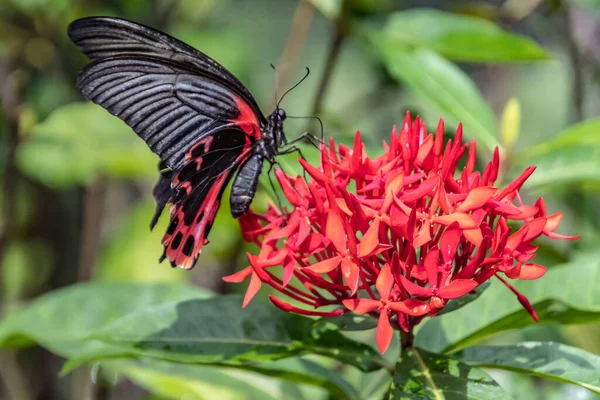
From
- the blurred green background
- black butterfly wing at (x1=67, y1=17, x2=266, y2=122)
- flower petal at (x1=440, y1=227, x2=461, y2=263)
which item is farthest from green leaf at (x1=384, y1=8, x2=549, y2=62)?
flower petal at (x1=440, y1=227, x2=461, y2=263)

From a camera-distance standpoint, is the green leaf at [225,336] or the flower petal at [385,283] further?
the green leaf at [225,336]

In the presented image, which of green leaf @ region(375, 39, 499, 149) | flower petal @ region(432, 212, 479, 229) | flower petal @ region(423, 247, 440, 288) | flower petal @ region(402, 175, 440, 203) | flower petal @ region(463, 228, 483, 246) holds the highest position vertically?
green leaf @ region(375, 39, 499, 149)

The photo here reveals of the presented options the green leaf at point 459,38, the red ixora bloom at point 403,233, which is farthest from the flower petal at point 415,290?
the green leaf at point 459,38

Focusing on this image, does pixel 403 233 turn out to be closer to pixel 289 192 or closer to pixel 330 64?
pixel 289 192

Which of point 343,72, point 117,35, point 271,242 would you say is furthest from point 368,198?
point 343,72

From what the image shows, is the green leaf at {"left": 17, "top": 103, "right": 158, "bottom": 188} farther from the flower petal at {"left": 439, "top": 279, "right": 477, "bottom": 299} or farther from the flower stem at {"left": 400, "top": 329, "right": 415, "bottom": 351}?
the flower petal at {"left": 439, "top": 279, "right": 477, "bottom": 299}

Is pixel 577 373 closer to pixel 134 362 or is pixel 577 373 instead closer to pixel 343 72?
pixel 134 362

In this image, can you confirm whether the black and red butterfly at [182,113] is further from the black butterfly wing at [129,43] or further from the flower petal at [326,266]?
the flower petal at [326,266]
